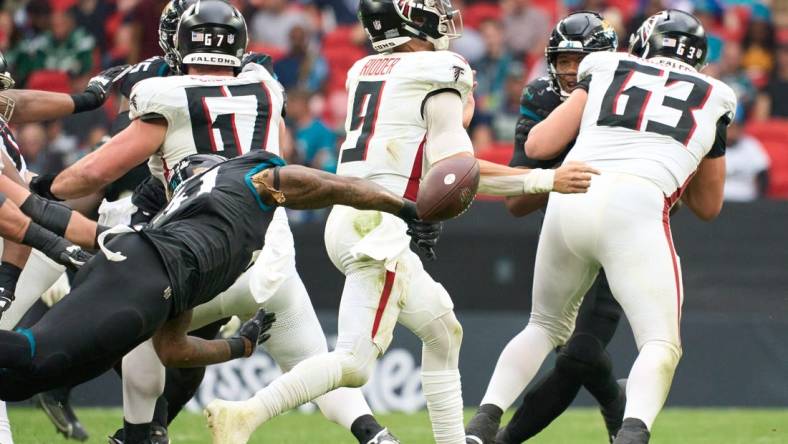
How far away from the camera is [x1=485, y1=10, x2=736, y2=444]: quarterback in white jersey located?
5562 mm

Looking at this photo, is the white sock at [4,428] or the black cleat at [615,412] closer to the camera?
the white sock at [4,428]

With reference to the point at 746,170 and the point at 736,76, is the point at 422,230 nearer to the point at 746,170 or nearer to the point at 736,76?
the point at 746,170

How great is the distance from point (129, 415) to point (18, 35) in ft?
27.7

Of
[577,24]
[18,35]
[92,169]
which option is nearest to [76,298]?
[92,169]

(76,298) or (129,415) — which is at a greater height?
(76,298)

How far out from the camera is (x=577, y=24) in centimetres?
667

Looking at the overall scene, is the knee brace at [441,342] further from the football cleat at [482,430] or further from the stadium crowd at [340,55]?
the stadium crowd at [340,55]

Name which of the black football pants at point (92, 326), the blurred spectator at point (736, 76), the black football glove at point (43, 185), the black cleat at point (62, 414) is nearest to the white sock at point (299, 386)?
the black football pants at point (92, 326)

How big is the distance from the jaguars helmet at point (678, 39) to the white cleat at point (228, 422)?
8.51 ft

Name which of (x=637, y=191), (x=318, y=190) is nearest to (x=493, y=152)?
(x=637, y=191)

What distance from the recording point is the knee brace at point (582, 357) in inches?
247

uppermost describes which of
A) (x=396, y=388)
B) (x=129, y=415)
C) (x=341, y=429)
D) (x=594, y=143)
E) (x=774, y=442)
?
(x=594, y=143)

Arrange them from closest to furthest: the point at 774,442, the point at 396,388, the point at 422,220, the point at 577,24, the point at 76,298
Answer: the point at 76,298, the point at 422,220, the point at 577,24, the point at 774,442, the point at 396,388

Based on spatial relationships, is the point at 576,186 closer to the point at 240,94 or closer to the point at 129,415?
the point at 240,94
